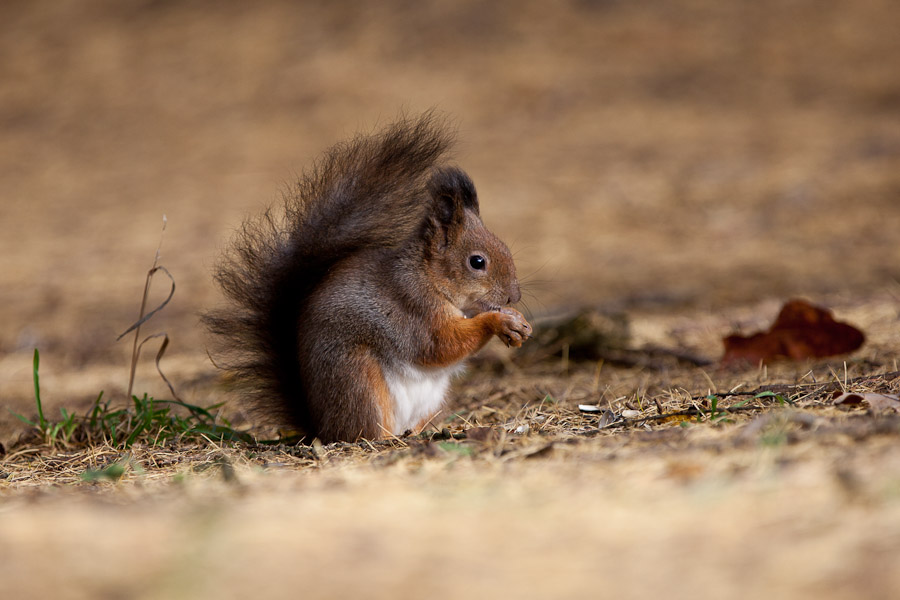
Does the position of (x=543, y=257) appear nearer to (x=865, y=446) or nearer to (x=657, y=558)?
(x=865, y=446)

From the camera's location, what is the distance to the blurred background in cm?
648

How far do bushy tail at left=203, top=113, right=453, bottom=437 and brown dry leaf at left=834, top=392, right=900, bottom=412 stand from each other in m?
1.36

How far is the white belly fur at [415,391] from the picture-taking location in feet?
9.62

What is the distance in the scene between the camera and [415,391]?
2969mm

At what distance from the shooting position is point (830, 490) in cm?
157

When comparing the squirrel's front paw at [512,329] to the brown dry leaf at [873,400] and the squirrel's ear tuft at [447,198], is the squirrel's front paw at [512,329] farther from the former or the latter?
the brown dry leaf at [873,400]

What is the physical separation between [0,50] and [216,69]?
3.06 meters

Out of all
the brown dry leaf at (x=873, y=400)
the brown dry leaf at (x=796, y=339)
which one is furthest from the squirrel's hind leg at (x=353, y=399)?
the brown dry leaf at (x=796, y=339)

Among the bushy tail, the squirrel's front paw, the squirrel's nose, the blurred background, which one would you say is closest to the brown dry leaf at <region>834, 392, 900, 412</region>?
the squirrel's front paw

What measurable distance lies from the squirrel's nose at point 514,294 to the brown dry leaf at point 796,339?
1.09 m

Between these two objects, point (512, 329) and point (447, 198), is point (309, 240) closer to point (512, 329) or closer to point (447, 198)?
point (447, 198)

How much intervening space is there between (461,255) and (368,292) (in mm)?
349

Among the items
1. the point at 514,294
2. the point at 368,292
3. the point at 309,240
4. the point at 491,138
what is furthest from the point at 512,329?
the point at 491,138

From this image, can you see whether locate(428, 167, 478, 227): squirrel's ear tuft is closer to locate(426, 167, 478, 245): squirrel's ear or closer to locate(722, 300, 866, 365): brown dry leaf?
locate(426, 167, 478, 245): squirrel's ear
